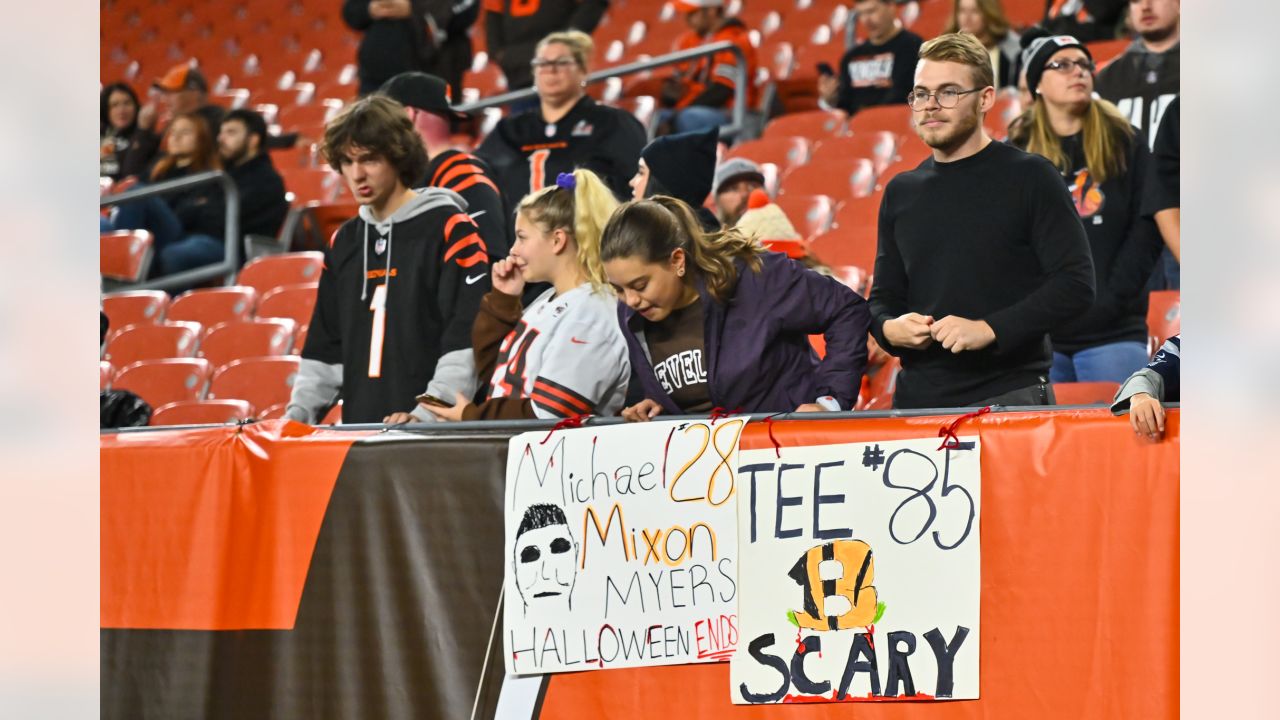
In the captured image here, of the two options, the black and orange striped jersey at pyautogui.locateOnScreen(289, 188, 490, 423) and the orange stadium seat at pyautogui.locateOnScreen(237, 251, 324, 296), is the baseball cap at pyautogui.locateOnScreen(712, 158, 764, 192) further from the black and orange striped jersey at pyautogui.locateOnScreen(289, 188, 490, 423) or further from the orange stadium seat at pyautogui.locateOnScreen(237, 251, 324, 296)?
the orange stadium seat at pyautogui.locateOnScreen(237, 251, 324, 296)

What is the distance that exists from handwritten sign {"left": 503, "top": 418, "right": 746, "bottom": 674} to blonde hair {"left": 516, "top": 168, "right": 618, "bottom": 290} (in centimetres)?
73

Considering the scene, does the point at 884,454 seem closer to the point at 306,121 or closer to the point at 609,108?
the point at 609,108

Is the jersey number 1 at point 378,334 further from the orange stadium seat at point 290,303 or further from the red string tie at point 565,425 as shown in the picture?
the orange stadium seat at point 290,303

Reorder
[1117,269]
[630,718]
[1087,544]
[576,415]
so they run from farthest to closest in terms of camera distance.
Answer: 1. [1117,269]
2. [576,415]
3. [630,718]
4. [1087,544]

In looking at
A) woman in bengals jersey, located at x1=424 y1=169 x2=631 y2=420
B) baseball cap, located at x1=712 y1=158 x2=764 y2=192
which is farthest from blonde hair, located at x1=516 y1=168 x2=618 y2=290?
baseball cap, located at x1=712 y1=158 x2=764 y2=192

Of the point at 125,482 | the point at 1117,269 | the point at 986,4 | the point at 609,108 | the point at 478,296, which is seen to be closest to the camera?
the point at 125,482

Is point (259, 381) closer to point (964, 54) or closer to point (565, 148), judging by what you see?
point (565, 148)

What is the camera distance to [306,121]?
38.0 ft

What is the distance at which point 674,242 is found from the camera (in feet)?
11.8

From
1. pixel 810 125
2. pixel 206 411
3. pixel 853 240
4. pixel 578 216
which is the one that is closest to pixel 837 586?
pixel 578 216

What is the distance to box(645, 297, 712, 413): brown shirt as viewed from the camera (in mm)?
3619

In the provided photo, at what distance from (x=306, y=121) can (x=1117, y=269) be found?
26.4 ft

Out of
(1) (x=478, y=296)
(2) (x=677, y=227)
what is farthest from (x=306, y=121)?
(2) (x=677, y=227)

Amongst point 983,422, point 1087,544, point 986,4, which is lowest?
point 1087,544
